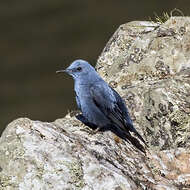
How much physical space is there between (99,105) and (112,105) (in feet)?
0.63

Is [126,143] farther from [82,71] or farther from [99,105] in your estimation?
[82,71]

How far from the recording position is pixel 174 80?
7.73 meters

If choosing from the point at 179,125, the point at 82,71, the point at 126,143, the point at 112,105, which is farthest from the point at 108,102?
the point at 179,125

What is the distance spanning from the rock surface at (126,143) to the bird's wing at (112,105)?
0.28 metres

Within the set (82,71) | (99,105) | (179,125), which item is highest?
(82,71)

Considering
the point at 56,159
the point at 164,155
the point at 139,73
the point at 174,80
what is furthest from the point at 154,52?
the point at 56,159

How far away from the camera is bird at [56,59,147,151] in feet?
23.9

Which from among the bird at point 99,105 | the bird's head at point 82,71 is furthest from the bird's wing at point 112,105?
the bird's head at point 82,71

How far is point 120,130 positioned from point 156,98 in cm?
62

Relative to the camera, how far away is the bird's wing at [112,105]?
23.7 ft

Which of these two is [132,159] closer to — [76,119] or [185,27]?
[76,119]

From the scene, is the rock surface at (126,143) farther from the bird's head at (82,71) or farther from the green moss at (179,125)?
the bird's head at (82,71)

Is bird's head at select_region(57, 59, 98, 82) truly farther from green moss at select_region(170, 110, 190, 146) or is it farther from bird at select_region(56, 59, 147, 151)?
green moss at select_region(170, 110, 190, 146)

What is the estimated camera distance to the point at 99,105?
7.55 metres
